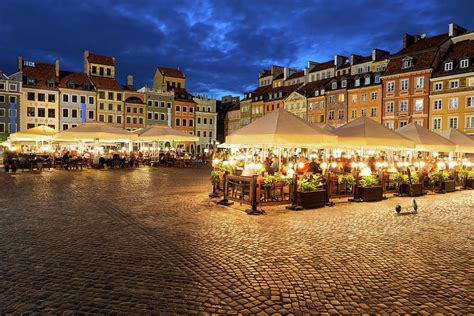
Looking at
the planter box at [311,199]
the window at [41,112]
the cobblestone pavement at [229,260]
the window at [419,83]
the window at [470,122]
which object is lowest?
the cobblestone pavement at [229,260]

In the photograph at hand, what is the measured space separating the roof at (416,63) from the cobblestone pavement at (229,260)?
38.2 m

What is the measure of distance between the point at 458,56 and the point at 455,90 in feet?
14.5

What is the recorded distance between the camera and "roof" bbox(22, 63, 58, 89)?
55500mm

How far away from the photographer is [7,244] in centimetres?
681

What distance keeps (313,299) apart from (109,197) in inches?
380

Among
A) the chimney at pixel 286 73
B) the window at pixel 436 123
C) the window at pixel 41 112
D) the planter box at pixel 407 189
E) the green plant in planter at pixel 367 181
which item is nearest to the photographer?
the green plant in planter at pixel 367 181

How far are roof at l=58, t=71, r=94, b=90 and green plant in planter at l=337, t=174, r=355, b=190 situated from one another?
55.1 m

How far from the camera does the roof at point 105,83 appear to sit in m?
60.7

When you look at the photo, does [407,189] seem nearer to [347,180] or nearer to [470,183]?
[347,180]

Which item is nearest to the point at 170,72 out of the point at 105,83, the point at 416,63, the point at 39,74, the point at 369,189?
the point at 105,83

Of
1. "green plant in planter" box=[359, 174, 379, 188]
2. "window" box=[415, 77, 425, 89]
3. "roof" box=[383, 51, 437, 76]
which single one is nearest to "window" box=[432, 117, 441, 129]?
"window" box=[415, 77, 425, 89]

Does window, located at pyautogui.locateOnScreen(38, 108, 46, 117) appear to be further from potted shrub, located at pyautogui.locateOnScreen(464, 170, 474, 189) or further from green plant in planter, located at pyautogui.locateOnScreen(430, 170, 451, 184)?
potted shrub, located at pyautogui.locateOnScreen(464, 170, 474, 189)

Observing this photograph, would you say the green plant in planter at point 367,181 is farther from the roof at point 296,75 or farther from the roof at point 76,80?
the roof at point 296,75

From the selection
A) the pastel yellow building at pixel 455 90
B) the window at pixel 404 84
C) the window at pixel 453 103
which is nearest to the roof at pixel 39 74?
the window at pixel 404 84
